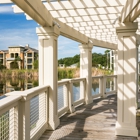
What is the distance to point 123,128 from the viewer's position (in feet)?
13.4

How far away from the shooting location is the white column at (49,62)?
453cm

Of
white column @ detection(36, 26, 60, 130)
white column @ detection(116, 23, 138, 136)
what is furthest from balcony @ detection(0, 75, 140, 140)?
white column @ detection(116, 23, 138, 136)

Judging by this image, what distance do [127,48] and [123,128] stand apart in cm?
161

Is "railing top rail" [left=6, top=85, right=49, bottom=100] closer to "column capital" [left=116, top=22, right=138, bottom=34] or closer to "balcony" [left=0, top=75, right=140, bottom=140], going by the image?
"balcony" [left=0, top=75, right=140, bottom=140]

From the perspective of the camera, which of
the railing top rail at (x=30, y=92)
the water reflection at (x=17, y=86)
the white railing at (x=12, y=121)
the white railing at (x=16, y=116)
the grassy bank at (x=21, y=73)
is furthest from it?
the grassy bank at (x=21, y=73)

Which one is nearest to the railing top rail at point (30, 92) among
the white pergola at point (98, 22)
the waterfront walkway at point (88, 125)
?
the white pergola at point (98, 22)

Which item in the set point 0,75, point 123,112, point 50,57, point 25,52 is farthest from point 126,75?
point 25,52

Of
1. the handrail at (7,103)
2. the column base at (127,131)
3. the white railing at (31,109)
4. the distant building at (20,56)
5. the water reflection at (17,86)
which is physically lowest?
the water reflection at (17,86)

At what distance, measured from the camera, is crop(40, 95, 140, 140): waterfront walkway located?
4023 millimetres

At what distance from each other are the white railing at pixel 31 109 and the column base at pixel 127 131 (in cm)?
155

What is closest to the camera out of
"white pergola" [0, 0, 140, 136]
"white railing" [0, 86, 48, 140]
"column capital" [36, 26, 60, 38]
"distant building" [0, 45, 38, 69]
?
"white railing" [0, 86, 48, 140]

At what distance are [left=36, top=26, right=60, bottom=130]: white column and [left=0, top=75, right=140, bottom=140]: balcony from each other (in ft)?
0.37

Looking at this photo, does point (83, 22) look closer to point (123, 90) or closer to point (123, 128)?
point (123, 90)

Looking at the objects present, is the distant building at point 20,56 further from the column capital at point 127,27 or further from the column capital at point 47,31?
the column capital at point 127,27
